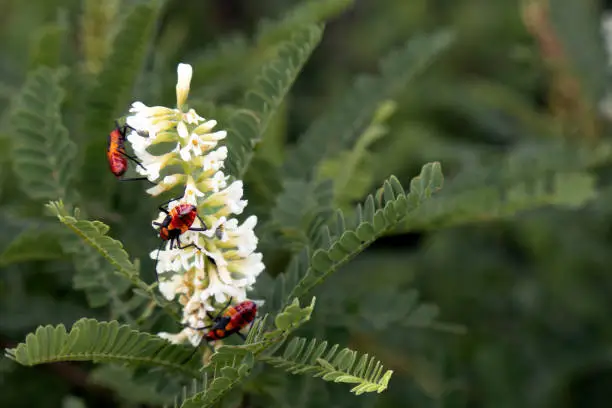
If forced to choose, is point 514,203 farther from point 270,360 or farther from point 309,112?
point 309,112

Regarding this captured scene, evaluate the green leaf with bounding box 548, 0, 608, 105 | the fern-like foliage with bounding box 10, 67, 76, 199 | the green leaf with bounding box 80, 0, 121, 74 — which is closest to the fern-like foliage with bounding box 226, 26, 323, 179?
the fern-like foliage with bounding box 10, 67, 76, 199

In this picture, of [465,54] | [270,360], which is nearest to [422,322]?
[270,360]

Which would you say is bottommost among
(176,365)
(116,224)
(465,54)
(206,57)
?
(176,365)

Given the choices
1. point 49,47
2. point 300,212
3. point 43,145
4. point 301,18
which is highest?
point 301,18

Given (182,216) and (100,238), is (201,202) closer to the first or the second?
(182,216)

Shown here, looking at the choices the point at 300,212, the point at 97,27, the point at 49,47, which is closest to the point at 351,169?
the point at 300,212

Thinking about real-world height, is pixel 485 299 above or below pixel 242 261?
above

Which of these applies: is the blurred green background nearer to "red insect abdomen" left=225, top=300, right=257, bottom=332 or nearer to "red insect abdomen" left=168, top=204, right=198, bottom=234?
"red insect abdomen" left=225, top=300, right=257, bottom=332
